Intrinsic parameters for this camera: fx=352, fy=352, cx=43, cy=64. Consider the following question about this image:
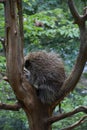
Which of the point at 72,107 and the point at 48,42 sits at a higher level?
the point at 48,42

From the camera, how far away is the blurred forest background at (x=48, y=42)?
196 centimetres

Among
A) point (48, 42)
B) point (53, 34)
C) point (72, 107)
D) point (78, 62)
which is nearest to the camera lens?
point (78, 62)

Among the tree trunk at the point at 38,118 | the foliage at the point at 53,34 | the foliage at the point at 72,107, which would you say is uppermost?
the foliage at the point at 53,34

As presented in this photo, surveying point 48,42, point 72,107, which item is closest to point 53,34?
point 48,42

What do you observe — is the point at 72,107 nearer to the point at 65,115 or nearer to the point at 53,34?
the point at 53,34

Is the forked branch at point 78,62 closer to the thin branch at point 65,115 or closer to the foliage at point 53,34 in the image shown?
the thin branch at point 65,115

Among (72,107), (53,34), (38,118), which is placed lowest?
(72,107)

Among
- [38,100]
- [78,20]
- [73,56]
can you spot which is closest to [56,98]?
[38,100]

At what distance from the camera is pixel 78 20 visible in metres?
1.11

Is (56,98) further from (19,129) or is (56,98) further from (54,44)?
(54,44)

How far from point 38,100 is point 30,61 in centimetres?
17

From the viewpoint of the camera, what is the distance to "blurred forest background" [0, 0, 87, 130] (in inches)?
77.3

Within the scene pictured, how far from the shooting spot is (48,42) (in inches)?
92.8

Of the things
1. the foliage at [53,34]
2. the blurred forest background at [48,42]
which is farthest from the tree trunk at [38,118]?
the foliage at [53,34]
